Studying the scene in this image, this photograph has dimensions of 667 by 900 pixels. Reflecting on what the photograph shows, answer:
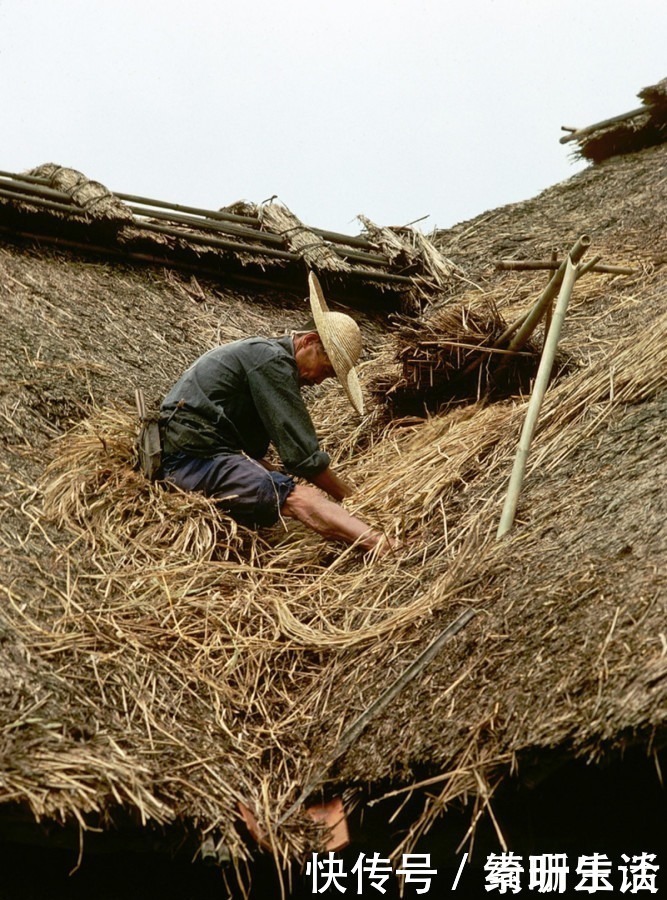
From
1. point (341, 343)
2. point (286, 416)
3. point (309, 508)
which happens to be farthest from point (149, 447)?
point (341, 343)

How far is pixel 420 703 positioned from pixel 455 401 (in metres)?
1.91

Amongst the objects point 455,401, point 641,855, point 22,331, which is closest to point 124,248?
point 22,331

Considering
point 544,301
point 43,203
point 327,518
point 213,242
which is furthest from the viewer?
point 213,242

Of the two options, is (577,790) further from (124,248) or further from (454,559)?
(124,248)

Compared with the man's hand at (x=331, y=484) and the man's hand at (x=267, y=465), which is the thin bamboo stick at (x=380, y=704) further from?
the man's hand at (x=267, y=465)

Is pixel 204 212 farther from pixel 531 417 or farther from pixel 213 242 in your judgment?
pixel 531 417

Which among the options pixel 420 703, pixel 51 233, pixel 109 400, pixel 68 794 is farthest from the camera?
pixel 51 233

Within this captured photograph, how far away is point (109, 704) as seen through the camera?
3.08 metres

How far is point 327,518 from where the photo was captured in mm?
3975

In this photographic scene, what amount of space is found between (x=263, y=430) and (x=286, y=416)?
275mm

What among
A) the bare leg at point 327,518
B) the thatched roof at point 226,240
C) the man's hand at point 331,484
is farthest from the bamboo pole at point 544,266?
the thatched roof at point 226,240

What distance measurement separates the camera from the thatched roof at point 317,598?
2.73m

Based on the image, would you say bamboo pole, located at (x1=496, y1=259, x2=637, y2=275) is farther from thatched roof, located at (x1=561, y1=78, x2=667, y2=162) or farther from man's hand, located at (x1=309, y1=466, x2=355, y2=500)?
thatched roof, located at (x1=561, y1=78, x2=667, y2=162)

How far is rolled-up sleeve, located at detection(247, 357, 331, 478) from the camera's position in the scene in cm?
403
